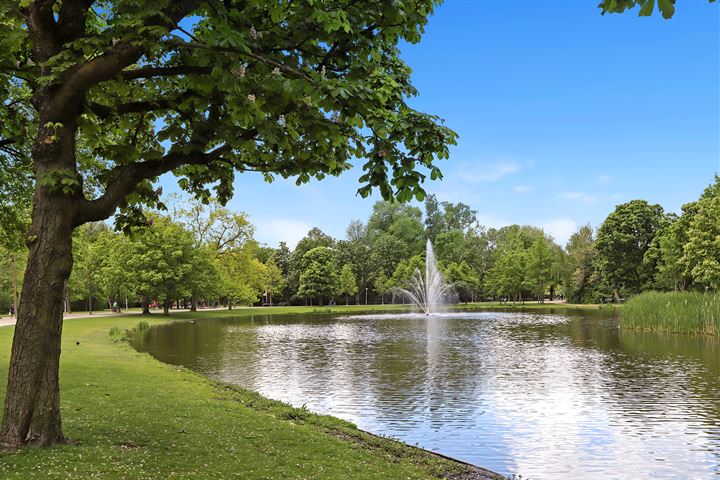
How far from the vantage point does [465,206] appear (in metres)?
122

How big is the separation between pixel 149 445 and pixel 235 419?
3.17m

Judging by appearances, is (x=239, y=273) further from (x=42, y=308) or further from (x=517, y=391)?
(x=42, y=308)

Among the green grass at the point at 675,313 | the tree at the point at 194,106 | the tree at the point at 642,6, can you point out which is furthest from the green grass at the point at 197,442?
the green grass at the point at 675,313

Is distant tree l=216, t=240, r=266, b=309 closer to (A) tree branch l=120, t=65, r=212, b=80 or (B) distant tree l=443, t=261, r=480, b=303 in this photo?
(B) distant tree l=443, t=261, r=480, b=303

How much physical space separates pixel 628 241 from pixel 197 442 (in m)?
76.6

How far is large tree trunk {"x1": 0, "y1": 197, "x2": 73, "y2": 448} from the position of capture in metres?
7.67

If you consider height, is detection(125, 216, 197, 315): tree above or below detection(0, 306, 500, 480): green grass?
above

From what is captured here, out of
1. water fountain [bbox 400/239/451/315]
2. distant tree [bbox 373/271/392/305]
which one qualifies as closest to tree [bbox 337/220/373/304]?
distant tree [bbox 373/271/392/305]

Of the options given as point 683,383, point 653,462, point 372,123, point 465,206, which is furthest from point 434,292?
point 372,123

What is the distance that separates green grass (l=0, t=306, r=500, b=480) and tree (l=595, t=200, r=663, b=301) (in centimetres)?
7133

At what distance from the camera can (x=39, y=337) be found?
7715 mm

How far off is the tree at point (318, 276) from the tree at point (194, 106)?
83504 mm

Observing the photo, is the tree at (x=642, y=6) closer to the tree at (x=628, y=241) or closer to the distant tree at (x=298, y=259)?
the tree at (x=628, y=241)

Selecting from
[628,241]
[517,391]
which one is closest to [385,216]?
[628,241]
